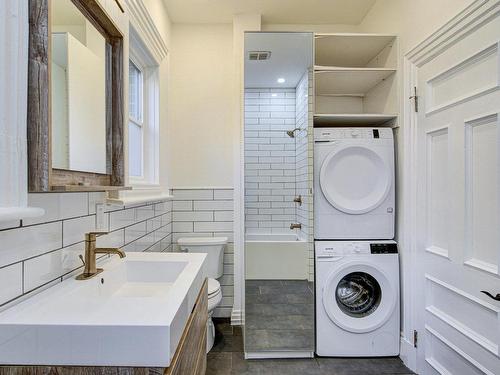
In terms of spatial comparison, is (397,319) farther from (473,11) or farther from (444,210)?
(473,11)

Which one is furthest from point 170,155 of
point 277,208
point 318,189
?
point 318,189

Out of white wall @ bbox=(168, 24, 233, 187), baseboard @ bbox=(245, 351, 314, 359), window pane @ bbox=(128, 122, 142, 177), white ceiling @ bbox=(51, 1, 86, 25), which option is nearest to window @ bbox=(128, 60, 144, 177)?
window pane @ bbox=(128, 122, 142, 177)

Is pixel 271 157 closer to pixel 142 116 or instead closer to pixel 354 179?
pixel 354 179

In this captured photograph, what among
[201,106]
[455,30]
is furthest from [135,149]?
[455,30]

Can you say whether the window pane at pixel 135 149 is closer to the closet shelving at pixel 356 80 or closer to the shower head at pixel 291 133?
the shower head at pixel 291 133

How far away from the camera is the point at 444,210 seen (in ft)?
5.85

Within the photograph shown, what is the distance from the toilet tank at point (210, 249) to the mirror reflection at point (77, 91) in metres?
1.39

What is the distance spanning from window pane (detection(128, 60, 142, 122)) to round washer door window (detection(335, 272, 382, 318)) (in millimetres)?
1982

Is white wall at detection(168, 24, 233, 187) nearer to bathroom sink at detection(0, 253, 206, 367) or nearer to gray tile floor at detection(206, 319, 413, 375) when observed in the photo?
gray tile floor at detection(206, 319, 413, 375)

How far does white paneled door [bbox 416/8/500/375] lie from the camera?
143 centimetres

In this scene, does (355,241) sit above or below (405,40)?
below

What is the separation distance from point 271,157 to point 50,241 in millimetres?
1608

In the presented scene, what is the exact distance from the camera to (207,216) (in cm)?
280

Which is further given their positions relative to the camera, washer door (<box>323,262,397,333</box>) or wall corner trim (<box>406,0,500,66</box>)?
washer door (<box>323,262,397,333</box>)
